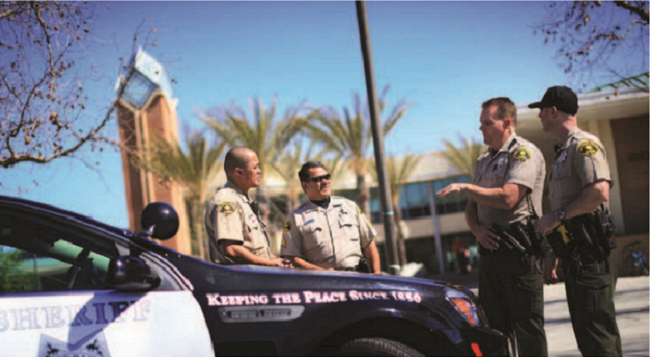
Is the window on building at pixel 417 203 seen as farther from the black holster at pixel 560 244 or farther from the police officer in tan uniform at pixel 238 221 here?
the black holster at pixel 560 244

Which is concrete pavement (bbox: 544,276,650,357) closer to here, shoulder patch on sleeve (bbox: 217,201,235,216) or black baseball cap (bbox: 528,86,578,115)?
black baseball cap (bbox: 528,86,578,115)

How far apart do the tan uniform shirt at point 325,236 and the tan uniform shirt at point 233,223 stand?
357 millimetres

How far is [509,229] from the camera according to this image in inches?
160

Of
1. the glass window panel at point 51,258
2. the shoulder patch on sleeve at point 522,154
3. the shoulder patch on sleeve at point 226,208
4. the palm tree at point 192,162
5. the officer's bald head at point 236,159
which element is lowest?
the glass window panel at point 51,258

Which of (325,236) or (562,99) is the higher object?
(562,99)

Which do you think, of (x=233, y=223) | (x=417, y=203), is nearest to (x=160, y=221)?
(x=233, y=223)

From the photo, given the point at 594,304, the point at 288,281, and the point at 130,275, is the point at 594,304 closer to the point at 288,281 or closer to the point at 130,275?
the point at 288,281

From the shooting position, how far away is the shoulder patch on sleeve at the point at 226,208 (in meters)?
4.29

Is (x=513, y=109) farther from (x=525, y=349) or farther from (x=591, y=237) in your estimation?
(x=525, y=349)

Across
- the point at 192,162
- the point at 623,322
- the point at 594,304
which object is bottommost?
the point at 623,322

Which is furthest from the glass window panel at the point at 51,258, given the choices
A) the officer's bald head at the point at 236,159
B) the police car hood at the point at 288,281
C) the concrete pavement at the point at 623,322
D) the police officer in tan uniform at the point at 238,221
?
the concrete pavement at the point at 623,322

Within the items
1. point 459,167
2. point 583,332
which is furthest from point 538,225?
point 459,167

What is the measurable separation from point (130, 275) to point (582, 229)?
8.15 feet

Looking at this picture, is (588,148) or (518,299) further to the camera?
(518,299)
